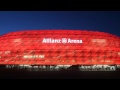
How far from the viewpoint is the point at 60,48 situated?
1706 inches

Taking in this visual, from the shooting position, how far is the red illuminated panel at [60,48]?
42.5m

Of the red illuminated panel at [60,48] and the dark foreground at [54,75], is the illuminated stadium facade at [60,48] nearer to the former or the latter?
the red illuminated panel at [60,48]

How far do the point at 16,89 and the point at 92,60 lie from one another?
114ft

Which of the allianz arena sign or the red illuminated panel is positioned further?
the allianz arena sign

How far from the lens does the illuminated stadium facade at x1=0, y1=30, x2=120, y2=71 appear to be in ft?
140

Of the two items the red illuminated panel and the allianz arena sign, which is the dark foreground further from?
the allianz arena sign

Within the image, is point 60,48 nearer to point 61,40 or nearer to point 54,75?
point 61,40

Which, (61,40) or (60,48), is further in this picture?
(61,40)

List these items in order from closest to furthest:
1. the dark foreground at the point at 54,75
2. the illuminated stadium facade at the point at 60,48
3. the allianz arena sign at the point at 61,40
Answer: the dark foreground at the point at 54,75 → the illuminated stadium facade at the point at 60,48 → the allianz arena sign at the point at 61,40

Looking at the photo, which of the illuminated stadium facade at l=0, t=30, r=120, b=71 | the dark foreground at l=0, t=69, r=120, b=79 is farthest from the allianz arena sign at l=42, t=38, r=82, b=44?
the dark foreground at l=0, t=69, r=120, b=79

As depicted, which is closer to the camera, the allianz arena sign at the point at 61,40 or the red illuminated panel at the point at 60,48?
the red illuminated panel at the point at 60,48

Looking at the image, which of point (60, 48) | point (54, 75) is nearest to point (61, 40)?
point (60, 48)

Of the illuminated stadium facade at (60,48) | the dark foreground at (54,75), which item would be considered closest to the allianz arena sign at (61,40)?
the illuminated stadium facade at (60,48)
